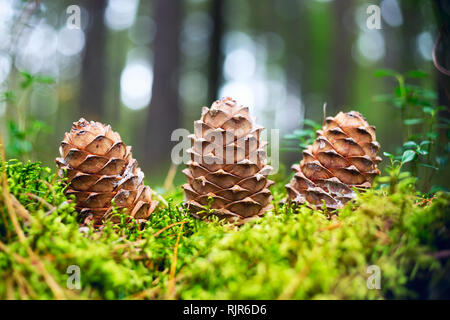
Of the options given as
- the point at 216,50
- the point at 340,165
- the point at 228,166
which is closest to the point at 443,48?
the point at 340,165

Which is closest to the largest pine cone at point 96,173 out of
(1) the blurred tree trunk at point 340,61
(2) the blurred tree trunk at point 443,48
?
(2) the blurred tree trunk at point 443,48

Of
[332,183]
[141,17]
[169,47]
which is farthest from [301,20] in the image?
[332,183]

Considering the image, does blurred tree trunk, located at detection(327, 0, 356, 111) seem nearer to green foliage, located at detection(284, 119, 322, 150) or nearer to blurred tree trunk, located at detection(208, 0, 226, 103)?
blurred tree trunk, located at detection(208, 0, 226, 103)

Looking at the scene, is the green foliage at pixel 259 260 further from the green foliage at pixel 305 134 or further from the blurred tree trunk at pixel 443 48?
the blurred tree trunk at pixel 443 48

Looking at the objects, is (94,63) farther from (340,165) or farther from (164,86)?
(340,165)

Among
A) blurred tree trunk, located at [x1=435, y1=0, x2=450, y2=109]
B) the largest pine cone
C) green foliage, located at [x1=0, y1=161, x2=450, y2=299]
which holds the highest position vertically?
blurred tree trunk, located at [x1=435, y1=0, x2=450, y2=109]

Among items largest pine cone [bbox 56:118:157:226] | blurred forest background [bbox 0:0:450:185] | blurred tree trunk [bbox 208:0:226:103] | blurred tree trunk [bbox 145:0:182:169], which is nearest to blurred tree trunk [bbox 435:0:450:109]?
blurred forest background [bbox 0:0:450:185]
